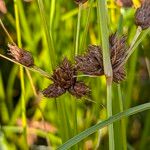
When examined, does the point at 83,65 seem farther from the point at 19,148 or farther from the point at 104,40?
the point at 19,148

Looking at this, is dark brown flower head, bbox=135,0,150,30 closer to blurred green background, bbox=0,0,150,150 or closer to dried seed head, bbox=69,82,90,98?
dried seed head, bbox=69,82,90,98

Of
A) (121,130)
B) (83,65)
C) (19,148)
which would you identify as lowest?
(19,148)

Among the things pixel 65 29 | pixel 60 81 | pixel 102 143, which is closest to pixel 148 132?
pixel 102 143

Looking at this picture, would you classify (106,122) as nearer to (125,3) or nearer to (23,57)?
(23,57)

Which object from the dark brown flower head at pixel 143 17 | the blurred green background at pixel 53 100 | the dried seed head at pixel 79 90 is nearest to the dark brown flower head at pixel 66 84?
the dried seed head at pixel 79 90

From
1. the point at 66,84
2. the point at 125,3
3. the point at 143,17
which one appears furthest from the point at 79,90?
the point at 125,3

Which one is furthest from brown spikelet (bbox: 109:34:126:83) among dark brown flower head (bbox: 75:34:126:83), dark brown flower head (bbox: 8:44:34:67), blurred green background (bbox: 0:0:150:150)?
blurred green background (bbox: 0:0:150:150)

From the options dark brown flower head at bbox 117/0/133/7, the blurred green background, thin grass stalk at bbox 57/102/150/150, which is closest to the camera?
thin grass stalk at bbox 57/102/150/150
